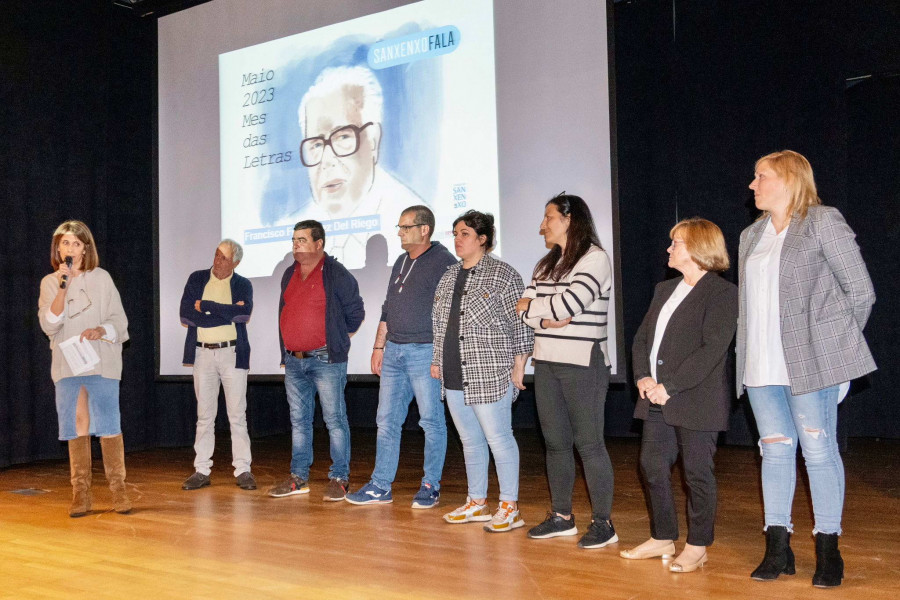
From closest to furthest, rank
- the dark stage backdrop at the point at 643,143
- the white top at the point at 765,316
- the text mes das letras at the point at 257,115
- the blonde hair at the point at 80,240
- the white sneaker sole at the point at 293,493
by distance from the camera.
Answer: the white top at the point at 765,316 → the blonde hair at the point at 80,240 → the white sneaker sole at the point at 293,493 → the text mes das letras at the point at 257,115 → the dark stage backdrop at the point at 643,143

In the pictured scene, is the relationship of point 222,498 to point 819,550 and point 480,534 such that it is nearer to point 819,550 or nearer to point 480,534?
point 480,534

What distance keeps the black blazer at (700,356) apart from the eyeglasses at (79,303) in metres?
2.87

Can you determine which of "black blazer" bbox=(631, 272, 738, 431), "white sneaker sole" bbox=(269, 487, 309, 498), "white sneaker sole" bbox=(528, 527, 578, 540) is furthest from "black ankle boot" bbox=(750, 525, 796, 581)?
"white sneaker sole" bbox=(269, 487, 309, 498)

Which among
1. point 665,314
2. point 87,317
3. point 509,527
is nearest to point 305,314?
point 87,317

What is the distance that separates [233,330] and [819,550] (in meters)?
3.40

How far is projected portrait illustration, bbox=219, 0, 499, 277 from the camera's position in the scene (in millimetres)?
4719

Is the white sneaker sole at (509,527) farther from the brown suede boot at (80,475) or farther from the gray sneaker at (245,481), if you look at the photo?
the brown suede boot at (80,475)

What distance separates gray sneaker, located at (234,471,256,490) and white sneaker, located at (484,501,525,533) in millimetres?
1804

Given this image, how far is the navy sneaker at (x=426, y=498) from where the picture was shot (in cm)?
413

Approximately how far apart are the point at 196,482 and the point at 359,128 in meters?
2.44

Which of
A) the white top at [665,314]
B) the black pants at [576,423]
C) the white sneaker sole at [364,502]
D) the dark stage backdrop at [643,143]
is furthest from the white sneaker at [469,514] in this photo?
the dark stage backdrop at [643,143]

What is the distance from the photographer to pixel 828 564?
2.66m

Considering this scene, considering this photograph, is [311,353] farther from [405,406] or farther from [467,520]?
[467,520]

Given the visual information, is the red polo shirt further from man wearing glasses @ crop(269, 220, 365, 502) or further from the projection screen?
the projection screen
